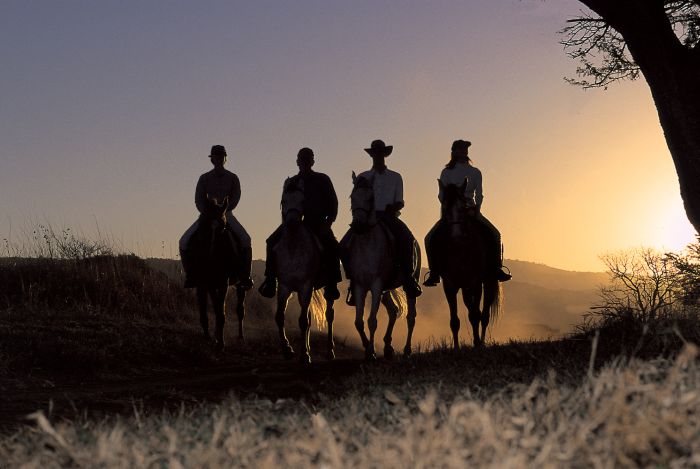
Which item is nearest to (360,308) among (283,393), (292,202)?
(292,202)

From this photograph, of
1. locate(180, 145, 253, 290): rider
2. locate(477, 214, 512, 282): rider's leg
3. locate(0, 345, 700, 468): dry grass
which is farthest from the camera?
locate(180, 145, 253, 290): rider

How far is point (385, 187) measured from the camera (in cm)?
1436

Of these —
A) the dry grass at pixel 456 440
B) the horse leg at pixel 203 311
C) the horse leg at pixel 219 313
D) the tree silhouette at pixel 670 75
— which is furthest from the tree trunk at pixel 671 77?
the dry grass at pixel 456 440

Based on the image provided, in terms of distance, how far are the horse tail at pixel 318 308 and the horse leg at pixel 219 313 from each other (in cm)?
161

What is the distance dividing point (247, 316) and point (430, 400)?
60.8ft

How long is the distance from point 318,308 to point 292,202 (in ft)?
9.86

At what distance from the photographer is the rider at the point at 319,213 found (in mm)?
14109

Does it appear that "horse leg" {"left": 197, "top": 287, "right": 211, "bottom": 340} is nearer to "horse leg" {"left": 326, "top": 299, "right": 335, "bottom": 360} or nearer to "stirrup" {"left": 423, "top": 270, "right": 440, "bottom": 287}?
A: "horse leg" {"left": 326, "top": 299, "right": 335, "bottom": 360}

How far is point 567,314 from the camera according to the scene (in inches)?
2026

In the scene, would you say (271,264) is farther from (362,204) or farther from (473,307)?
(473,307)

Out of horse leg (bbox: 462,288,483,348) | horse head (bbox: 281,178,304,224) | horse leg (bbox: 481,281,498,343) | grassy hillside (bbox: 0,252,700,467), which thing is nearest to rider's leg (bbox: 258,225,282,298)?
horse head (bbox: 281,178,304,224)

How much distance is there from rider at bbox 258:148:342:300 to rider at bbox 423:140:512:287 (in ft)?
5.08

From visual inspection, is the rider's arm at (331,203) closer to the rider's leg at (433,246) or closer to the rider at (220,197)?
the rider's leg at (433,246)

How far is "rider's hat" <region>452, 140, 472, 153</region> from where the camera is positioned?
14.4 meters
